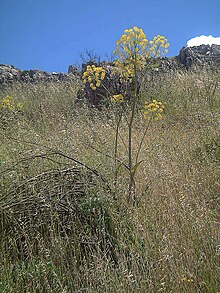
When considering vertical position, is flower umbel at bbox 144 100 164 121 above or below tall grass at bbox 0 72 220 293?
above

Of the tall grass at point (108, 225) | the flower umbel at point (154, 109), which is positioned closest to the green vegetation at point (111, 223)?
the tall grass at point (108, 225)

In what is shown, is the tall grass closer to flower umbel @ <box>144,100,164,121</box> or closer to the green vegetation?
the green vegetation

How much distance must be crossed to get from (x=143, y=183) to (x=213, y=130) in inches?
56.0

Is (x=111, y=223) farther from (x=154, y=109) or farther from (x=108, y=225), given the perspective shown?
(x=154, y=109)

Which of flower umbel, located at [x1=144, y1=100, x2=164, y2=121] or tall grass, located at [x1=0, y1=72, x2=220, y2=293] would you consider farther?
flower umbel, located at [x1=144, y1=100, x2=164, y2=121]

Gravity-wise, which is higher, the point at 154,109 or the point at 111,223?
the point at 154,109

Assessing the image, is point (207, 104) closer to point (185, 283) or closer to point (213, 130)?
point (213, 130)

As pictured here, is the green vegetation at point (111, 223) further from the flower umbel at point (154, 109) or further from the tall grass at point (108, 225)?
the flower umbel at point (154, 109)

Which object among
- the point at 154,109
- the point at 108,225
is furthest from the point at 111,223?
the point at 154,109

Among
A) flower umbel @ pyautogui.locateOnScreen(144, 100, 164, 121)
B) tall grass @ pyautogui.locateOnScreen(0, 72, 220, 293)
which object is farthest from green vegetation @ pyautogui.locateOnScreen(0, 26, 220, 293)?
flower umbel @ pyautogui.locateOnScreen(144, 100, 164, 121)

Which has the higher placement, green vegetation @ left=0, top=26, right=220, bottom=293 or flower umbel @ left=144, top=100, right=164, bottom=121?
flower umbel @ left=144, top=100, right=164, bottom=121

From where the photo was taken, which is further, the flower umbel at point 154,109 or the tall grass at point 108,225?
the flower umbel at point 154,109

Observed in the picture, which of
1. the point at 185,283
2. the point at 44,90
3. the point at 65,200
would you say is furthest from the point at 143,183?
the point at 44,90

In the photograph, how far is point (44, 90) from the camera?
967 cm
